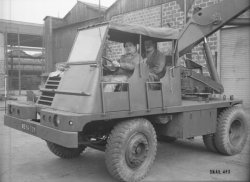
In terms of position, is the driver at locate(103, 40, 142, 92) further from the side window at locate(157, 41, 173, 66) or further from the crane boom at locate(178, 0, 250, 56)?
the crane boom at locate(178, 0, 250, 56)

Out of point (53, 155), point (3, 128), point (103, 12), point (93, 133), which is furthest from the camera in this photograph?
point (103, 12)

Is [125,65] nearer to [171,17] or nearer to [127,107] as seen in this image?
[127,107]

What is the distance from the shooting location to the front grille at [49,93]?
5176 mm

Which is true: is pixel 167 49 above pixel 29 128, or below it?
above

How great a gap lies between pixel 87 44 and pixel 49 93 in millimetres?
1012

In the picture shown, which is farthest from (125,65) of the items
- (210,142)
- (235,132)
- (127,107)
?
(235,132)

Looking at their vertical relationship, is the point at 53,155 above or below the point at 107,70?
below

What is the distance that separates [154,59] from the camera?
5.85m

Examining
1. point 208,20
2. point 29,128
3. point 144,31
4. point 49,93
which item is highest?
point 208,20

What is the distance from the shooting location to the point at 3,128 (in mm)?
9414

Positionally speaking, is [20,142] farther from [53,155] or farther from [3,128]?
[3,128]

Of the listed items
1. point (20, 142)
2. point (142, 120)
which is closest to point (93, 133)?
point (142, 120)

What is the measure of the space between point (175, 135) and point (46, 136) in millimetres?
2244

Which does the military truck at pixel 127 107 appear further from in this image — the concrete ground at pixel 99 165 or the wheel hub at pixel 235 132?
the concrete ground at pixel 99 165
